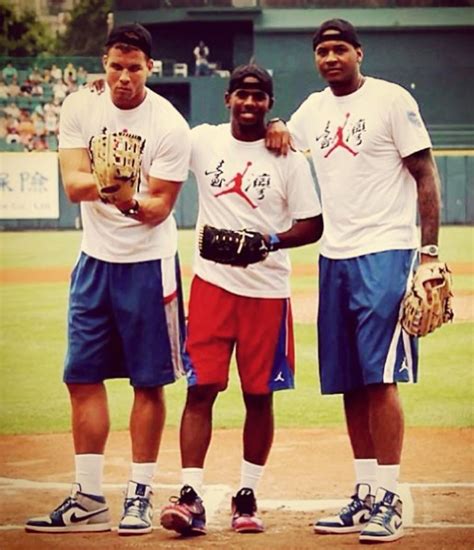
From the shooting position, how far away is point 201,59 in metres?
16.9

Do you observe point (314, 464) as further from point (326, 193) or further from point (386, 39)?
point (386, 39)

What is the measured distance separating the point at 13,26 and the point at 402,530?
2.76 m

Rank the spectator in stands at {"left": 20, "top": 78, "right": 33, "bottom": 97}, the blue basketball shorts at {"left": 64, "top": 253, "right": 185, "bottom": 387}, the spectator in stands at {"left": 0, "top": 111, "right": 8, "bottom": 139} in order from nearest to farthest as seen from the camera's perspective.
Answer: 1. the blue basketball shorts at {"left": 64, "top": 253, "right": 185, "bottom": 387}
2. the spectator in stands at {"left": 20, "top": 78, "right": 33, "bottom": 97}
3. the spectator in stands at {"left": 0, "top": 111, "right": 8, "bottom": 139}

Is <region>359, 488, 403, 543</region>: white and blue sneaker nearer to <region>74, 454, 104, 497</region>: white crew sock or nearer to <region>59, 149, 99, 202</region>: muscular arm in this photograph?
<region>74, 454, 104, 497</region>: white crew sock

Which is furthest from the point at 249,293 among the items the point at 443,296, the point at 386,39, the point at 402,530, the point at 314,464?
the point at 386,39

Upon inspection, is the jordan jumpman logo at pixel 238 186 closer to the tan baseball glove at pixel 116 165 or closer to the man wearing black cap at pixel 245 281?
the man wearing black cap at pixel 245 281

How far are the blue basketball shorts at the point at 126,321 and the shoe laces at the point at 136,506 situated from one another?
341 millimetres

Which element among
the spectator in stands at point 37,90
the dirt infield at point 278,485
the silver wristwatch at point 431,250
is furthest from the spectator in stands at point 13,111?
the silver wristwatch at point 431,250

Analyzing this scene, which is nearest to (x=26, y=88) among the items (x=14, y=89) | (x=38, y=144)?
(x=14, y=89)

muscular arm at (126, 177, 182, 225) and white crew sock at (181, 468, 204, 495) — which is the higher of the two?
muscular arm at (126, 177, 182, 225)

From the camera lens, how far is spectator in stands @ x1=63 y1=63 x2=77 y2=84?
9.68 m

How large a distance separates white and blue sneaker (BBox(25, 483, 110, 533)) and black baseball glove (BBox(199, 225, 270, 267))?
2.73 ft

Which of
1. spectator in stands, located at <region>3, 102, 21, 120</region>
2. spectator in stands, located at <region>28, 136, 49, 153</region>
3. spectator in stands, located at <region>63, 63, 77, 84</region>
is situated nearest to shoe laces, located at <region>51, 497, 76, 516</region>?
spectator in stands, located at <region>63, 63, 77, 84</region>

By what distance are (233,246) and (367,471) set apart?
2.71ft
